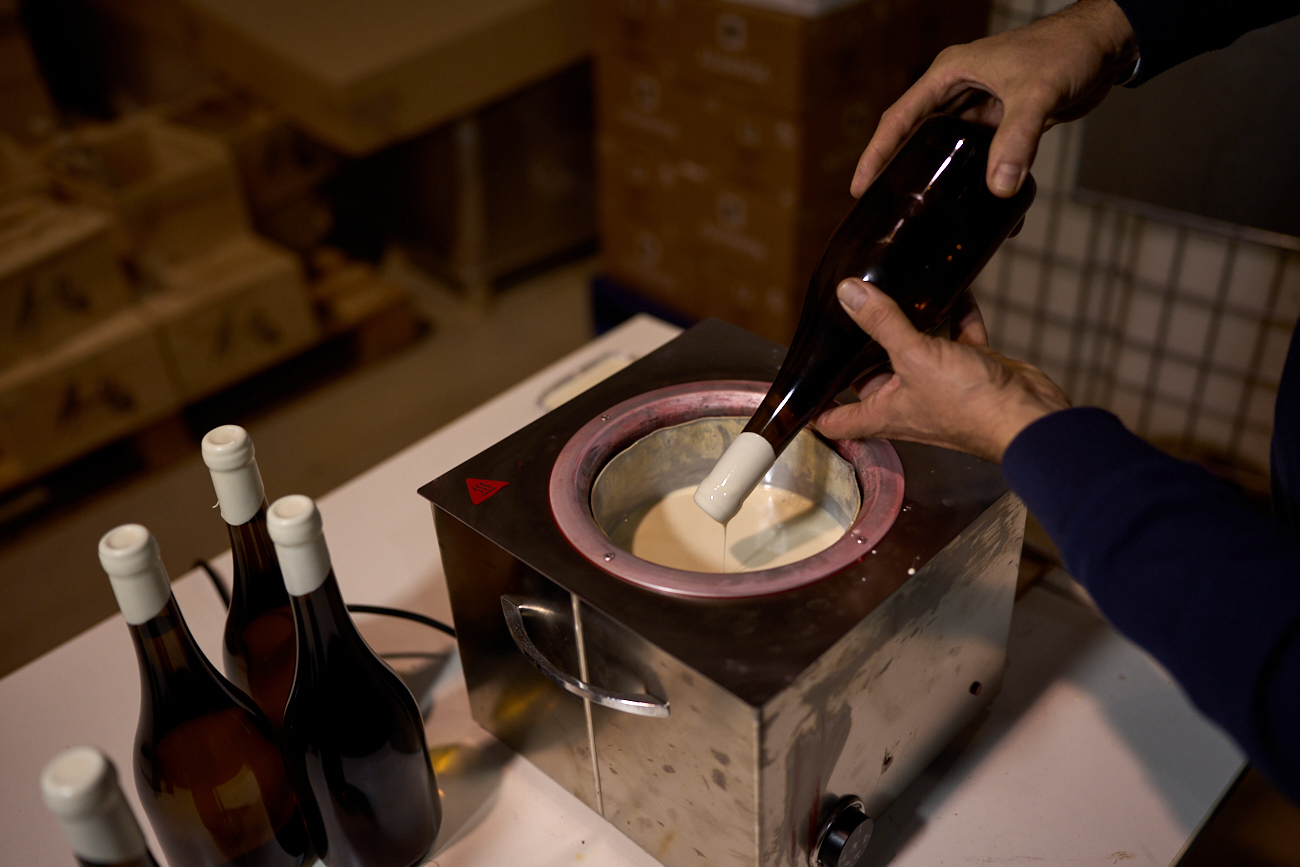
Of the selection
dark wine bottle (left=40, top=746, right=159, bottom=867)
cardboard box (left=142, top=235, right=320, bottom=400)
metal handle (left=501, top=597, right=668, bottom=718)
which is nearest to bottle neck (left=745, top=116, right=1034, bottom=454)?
metal handle (left=501, top=597, right=668, bottom=718)

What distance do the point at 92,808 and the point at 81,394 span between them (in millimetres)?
1916

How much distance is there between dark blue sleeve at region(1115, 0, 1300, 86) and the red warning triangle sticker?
2.19 feet

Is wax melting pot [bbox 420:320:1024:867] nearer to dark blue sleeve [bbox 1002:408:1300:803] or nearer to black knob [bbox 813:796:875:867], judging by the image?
black knob [bbox 813:796:875:867]

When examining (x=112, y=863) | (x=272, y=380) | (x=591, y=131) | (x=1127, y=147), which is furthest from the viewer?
(x=591, y=131)

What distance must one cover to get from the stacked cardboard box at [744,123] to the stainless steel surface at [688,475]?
1166mm

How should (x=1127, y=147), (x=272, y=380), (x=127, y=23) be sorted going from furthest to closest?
(x=127, y=23)
(x=272, y=380)
(x=1127, y=147)

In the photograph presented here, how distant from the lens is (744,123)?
197cm

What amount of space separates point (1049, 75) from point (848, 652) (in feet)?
1.60

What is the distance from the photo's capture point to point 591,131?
2807 mm

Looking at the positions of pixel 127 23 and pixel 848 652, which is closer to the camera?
pixel 848 652

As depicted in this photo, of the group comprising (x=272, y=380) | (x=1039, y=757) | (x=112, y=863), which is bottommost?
(x=272, y=380)

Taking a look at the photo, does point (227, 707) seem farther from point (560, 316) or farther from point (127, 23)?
point (127, 23)

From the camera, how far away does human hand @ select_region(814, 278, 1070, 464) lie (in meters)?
0.65

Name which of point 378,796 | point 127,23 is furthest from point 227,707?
point 127,23
